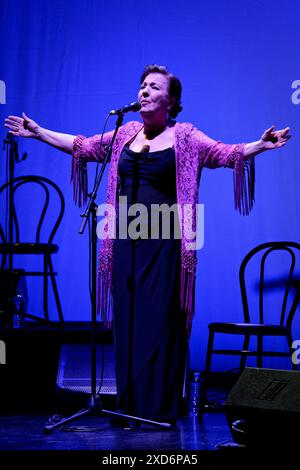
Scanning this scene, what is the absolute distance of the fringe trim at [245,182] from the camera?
10.6 ft

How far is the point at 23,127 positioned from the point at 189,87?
1.71 metres

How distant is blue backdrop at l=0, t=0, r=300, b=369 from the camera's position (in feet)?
15.3

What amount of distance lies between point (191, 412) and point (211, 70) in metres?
2.15

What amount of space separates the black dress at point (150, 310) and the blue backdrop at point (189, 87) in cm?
159

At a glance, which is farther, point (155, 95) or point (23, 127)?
point (23, 127)

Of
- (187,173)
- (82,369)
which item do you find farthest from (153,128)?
(82,369)

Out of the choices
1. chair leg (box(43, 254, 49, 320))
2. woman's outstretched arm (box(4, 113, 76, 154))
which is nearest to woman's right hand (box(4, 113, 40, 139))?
woman's outstretched arm (box(4, 113, 76, 154))

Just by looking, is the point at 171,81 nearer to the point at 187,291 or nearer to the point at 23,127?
the point at 23,127

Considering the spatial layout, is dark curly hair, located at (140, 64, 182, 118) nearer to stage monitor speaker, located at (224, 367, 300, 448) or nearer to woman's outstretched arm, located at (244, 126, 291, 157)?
woman's outstretched arm, located at (244, 126, 291, 157)

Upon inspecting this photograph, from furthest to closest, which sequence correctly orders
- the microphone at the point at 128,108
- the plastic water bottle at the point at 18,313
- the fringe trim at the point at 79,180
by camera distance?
the plastic water bottle at the point at 18,313 → the fringe trim at the point at 79,180 → the microphone at the point at 128,108

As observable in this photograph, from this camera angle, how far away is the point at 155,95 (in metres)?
3.17

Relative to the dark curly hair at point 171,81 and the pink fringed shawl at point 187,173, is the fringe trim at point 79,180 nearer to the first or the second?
the pink fringed shawl at point 187,173

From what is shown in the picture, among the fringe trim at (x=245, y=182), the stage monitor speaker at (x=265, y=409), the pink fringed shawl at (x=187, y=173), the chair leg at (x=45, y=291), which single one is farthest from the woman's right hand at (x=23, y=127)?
the stage monitor speaker at (x=265, y=409)
